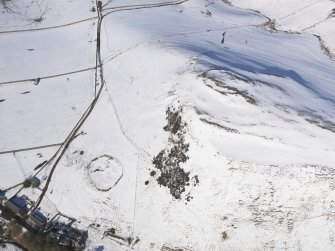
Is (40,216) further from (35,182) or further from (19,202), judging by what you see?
(35,182)

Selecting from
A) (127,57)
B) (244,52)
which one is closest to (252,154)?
(244,52)

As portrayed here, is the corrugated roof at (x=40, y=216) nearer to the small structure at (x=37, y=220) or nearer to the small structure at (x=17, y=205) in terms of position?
the small structure at (x=37, y=220)

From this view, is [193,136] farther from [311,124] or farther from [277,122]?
[311,124]

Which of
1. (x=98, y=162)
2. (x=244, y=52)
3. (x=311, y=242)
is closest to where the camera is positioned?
(x=311, y=242)

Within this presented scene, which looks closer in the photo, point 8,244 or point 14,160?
point 8,244

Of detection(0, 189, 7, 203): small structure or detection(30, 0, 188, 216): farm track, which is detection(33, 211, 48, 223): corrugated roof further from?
detection(0, 189, 7, 203): small structure

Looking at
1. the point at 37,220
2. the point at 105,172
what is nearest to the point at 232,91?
the point at 105,172

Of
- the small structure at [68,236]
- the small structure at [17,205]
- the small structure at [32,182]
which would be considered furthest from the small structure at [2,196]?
the small structure at [68,236]

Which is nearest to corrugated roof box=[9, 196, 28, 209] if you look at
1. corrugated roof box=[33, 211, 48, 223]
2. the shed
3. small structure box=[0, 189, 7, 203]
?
small structure box=[0, 189, 7, 203]
